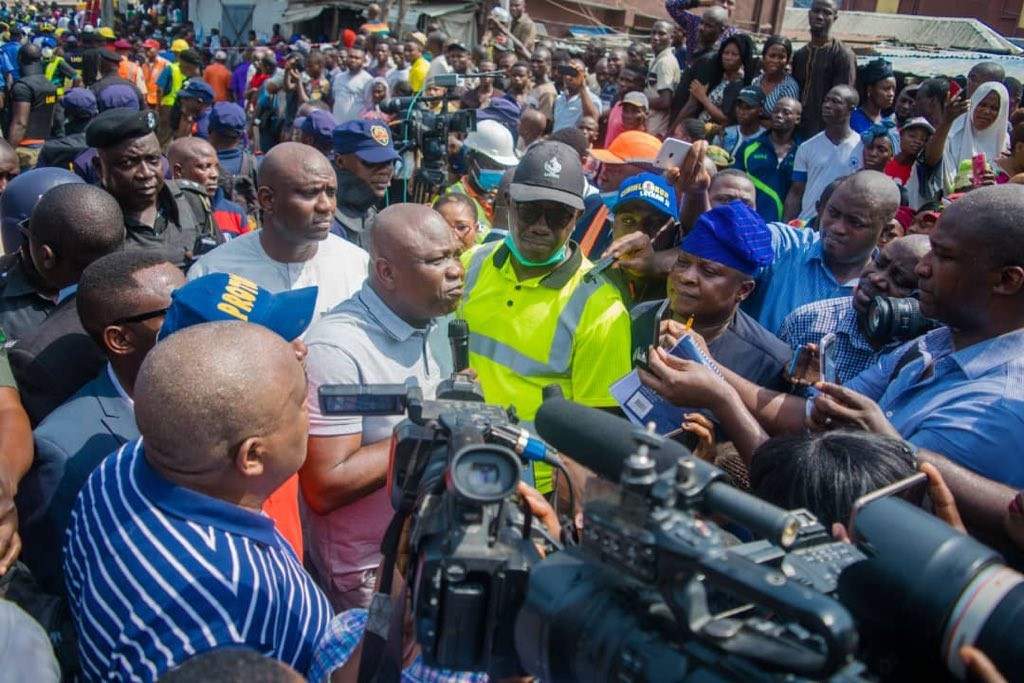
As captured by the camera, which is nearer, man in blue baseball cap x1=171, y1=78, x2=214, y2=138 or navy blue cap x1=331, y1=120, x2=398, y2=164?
navy blue cap x1=331, y1=120, x2=398, y2=164

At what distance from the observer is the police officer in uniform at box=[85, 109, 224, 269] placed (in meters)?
3.76

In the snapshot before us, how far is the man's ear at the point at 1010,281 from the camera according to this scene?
2137 millimetres

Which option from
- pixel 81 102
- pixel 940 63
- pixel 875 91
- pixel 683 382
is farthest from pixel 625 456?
pixel 940 63

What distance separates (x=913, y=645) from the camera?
1100 mm

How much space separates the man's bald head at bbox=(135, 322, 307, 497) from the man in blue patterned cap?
1.38 metres

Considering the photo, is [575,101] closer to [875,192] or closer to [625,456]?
[875,192]

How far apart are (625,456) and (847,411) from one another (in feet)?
3.56

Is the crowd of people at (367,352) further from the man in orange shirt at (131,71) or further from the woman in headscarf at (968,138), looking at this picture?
the man in orange shirt at (131,71)

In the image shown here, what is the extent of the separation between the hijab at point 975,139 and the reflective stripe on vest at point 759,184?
43.0 inches

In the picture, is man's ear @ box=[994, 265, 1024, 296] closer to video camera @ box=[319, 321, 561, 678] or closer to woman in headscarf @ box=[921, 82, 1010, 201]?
video camera @ box=[319, 321, 561, 678]

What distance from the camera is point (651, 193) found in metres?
3.77

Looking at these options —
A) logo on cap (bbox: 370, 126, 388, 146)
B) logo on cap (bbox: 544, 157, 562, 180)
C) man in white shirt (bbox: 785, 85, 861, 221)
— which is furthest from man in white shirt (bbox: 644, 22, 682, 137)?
logo on cap (bbox: 544, 157, 562, 180)

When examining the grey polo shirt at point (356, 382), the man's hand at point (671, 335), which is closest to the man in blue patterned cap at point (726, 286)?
the man's hand at point (671, 335)

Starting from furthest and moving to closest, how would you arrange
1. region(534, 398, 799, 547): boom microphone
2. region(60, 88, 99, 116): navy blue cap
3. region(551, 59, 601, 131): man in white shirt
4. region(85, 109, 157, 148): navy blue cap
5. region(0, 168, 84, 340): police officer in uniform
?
region(551, 59, 601, 131): man in white shirt → region(60, 88, 99, 116): navy blue cap → region(85, 109, 157, 148): navy blue cap → region(0, 168, 84, 340): police officer in uniform → region(534, 398, 799, 547): boom microphone
